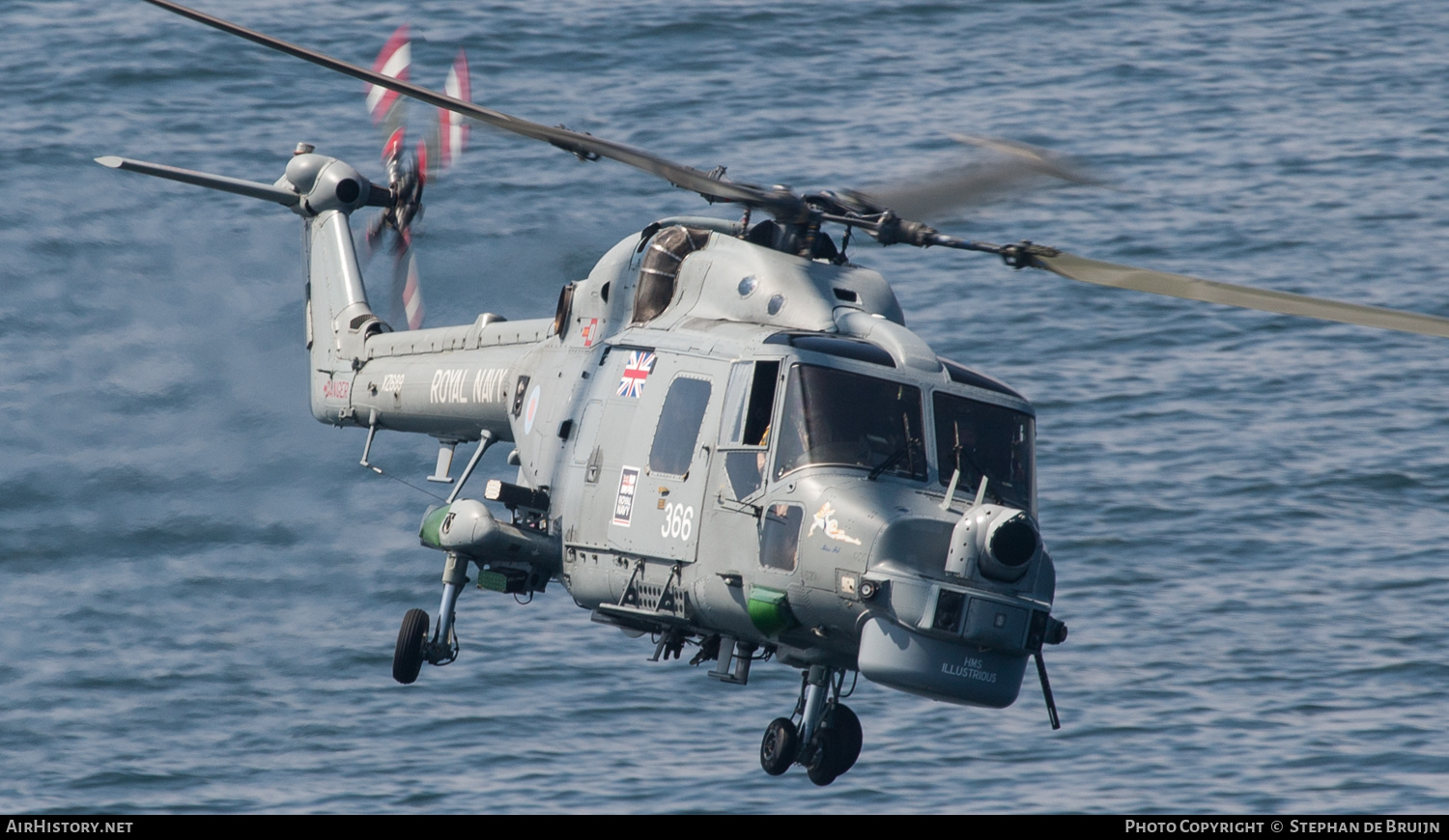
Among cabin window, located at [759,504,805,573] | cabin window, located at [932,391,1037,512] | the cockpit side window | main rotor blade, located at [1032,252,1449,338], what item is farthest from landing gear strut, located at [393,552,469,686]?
main rotor blade, located at [1032,252,1449,338]

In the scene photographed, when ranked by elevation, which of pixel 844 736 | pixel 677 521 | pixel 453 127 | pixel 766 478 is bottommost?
pixel 844 736

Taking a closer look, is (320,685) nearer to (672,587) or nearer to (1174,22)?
(672,587)

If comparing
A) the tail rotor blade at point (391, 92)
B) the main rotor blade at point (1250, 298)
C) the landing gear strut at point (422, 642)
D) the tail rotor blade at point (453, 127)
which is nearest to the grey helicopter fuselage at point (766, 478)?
the landing gear strut at point (422, 642)

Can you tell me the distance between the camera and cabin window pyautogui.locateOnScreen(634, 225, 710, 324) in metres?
15.2

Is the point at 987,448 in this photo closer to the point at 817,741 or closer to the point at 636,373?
the point at 817,741

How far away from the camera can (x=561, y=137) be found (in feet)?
42.1

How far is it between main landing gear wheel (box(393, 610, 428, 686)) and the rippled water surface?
4.84 metres

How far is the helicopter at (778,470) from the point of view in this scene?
40.4 ft

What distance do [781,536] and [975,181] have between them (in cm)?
301

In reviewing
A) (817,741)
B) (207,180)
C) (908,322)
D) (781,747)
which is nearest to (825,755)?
(817,741)

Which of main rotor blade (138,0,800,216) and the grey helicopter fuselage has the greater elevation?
main rotor blade (138,0,800,216)

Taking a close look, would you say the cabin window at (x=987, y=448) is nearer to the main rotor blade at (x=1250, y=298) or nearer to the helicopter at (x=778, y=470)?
the helicopter at (x=778, y=470)

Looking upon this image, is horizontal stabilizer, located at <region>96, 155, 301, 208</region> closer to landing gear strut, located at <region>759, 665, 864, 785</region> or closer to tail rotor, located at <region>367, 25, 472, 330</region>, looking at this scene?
tail rotor, located at <region>367, 25, 472, 330</region>
